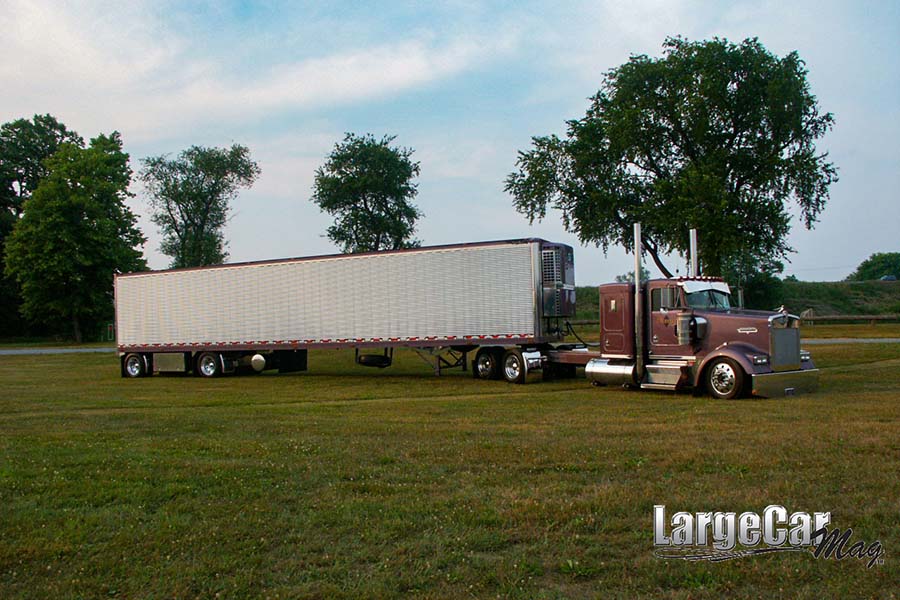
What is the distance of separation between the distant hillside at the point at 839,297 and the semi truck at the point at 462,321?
44.3 m

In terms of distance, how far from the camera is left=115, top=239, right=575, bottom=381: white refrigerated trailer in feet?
71.6

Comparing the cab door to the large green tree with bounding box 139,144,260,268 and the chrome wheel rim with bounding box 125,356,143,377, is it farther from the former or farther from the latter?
the large green tree with bounding box 139,144,260,268

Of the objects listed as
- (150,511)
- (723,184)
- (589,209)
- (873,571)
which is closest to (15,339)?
(589,209)

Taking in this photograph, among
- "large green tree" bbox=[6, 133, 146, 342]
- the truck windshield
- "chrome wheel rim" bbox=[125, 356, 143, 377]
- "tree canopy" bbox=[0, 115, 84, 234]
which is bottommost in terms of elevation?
"chrome wheel rim" bbox=[125, 356, 143, 377]

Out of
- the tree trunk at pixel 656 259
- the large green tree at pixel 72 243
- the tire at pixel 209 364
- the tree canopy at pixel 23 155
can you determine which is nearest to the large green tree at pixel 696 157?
the tree trunk at pixel 656 259

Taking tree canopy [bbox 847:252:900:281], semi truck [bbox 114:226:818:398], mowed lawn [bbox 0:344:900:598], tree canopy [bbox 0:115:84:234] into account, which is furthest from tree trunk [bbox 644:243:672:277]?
tree canopy [bbox 847:252:900:281]

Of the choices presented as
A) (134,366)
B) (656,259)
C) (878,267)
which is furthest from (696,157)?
(878,267)

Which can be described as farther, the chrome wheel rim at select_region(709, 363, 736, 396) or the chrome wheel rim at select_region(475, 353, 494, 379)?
the chrome wheel rim at select_region(475, 353, 494, 379)

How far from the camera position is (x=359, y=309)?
24.5 meters

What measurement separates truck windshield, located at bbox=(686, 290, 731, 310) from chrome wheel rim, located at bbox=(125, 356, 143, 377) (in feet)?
69.1

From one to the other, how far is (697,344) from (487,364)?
23.9 ft

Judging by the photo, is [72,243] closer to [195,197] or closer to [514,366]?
[195,197]

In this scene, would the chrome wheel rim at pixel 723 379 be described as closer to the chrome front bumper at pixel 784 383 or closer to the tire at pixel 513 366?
the chrome front bumper at pixel 784 383

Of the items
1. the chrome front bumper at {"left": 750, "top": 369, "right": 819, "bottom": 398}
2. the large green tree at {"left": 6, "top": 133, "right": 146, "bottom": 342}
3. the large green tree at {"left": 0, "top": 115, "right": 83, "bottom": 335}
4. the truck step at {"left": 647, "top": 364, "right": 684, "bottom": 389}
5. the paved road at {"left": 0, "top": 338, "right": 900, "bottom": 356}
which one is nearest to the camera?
the chrome front bumper at {"left": 750, "top": 369, "right": 819, "bottom": 398}
